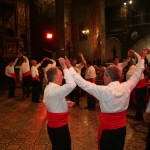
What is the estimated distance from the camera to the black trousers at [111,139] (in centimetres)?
297

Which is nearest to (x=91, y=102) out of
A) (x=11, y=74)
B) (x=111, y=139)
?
(x=11, y=74)

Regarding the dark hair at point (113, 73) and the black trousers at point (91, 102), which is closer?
the dark hair at point (113, 73)

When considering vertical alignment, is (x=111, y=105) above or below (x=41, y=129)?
above

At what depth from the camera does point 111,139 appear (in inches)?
118

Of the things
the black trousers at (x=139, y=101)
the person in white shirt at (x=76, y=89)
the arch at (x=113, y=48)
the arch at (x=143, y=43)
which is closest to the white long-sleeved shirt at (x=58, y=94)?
the black trousers at (x=139, y=101)

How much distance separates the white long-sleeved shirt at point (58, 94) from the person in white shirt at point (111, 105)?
0.09 metres

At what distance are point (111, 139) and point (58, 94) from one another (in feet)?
2.75

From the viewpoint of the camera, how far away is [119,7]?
2566 centimetres

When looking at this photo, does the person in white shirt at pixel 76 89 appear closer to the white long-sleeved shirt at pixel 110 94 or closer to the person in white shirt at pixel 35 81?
the person in white shirt at pixel 35 81

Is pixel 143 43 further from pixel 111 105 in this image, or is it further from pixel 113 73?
pixel 111 105

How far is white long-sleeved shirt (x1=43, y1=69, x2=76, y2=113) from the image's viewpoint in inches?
119

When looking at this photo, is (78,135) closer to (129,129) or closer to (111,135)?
(129,129)

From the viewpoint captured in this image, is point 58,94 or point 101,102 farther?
Result: point 58,94

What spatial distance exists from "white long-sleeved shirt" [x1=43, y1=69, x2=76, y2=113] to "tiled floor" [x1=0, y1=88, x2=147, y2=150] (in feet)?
6.47
